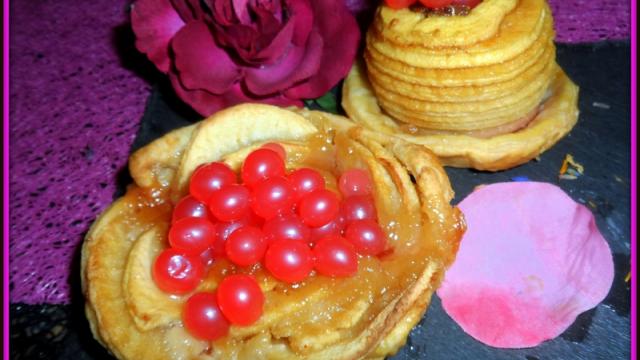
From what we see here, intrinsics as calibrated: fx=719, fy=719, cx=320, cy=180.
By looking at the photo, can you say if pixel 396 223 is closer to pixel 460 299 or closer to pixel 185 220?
pixel 460 299

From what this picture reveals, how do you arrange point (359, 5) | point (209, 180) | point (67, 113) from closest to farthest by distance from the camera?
point (209, 180) → point (67, 113) → point (359, 5)

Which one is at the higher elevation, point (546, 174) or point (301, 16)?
point (301, 16)

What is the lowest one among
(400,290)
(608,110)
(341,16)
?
(608,110)

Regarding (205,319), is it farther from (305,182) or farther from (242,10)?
(242,10)

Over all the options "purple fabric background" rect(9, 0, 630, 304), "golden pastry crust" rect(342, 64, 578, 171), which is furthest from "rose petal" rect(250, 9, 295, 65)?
"purple fabric background" rect(9, 0, 630, 304)

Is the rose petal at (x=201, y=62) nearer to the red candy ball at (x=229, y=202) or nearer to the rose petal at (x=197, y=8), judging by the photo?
the rose petal at (x=197, y=8)

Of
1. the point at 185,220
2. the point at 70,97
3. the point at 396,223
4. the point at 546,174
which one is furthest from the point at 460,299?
the point at 70,97

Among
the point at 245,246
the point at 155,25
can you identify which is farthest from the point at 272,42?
the point at 245,246

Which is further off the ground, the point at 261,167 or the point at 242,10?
the point at 242,10
